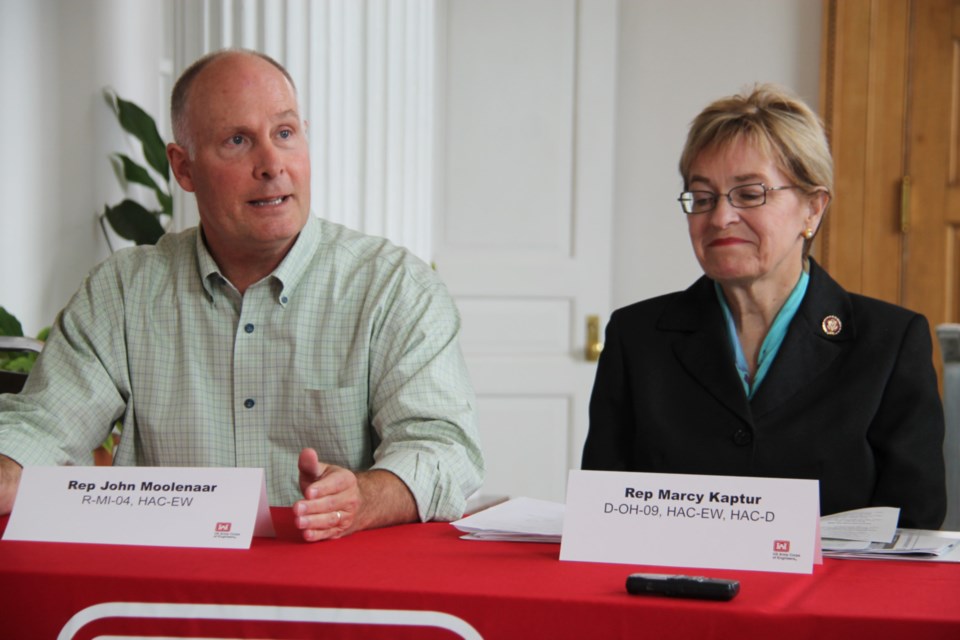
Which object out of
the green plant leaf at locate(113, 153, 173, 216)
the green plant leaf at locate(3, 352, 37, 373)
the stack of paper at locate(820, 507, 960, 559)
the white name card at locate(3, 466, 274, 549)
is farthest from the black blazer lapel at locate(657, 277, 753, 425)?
the green plant leaf at locate(113, 153, 173, 216)

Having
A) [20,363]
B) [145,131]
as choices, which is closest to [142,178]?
[145,131]

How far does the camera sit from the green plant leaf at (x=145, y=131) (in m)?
3.47

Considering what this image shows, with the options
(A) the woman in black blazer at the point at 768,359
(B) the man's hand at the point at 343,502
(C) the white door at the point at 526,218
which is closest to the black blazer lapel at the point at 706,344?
(A) the woman in black blazer at the point at 768,359

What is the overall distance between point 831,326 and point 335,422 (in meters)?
0.80

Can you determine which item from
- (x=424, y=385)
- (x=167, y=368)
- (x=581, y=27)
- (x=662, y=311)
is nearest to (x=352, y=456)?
(x=424, y=385)

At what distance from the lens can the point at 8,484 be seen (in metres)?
1.47

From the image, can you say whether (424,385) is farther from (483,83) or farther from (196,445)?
(483,83)

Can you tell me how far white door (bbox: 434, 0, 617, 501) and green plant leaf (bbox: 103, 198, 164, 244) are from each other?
96 centimetres

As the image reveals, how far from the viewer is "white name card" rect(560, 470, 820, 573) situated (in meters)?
1.07

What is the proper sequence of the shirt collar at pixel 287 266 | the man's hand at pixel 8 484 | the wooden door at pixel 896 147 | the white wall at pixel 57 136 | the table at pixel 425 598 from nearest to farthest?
the table at pixel 425 598
the man's hand at pixel 8 484
the shirt collar at pixel 287 266
the white wall at pixel 57 136
the wooden door at pixel 896 147

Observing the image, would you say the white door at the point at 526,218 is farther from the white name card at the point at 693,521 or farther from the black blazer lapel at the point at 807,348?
the white name card at the point at 693,521

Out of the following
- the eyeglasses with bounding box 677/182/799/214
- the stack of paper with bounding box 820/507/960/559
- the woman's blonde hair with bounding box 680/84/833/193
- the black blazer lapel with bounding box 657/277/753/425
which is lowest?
the stack of paper with bounding box 820/507/960/559

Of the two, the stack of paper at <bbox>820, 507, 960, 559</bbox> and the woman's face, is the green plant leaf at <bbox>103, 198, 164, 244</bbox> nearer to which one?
the woman's face

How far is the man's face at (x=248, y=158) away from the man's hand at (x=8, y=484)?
0.48m
